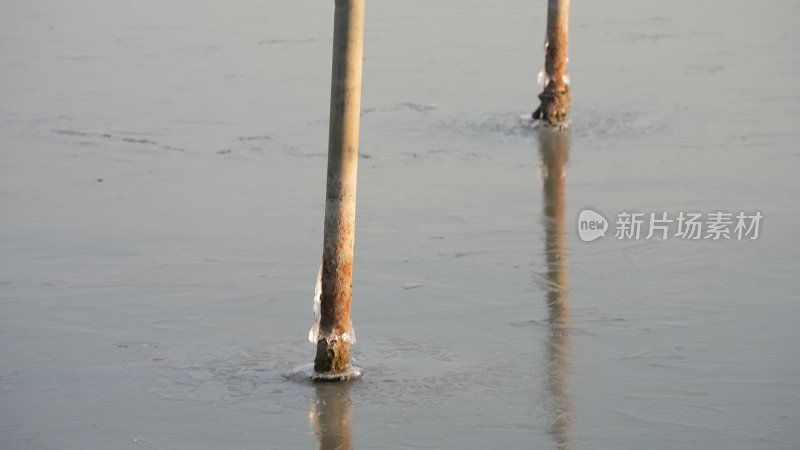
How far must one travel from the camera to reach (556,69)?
1516cm

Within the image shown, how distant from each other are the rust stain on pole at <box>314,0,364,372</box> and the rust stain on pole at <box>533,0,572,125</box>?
7.27 meters

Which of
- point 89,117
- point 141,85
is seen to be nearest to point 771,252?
point 89,117

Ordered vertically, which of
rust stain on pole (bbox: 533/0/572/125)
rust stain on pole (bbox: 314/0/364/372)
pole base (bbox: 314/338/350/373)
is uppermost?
rust stain on pole (bbox: 533/0/572/125)

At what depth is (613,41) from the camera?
69.2ft

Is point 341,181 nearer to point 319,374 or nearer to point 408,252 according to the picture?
point 319,374

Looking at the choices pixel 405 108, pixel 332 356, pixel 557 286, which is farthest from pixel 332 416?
pixel 405 108

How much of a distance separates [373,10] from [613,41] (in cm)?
464

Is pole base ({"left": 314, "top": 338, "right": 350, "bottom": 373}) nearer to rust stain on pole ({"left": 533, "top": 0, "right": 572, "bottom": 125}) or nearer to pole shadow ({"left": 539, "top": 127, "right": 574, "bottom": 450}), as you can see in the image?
pole shadow ({"left": 539, "top": 127, "right": 574, "bottom": 450})

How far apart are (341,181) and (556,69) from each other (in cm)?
758

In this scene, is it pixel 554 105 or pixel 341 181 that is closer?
pixel 341 181

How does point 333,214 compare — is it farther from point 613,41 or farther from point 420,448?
point 613,41

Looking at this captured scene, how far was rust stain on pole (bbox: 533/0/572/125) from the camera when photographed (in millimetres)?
14977

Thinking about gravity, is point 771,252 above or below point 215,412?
above

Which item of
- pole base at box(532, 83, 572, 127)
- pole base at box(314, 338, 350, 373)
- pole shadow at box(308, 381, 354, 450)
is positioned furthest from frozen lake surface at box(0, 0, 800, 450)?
pole base at box(532, 83, 572, 127)
